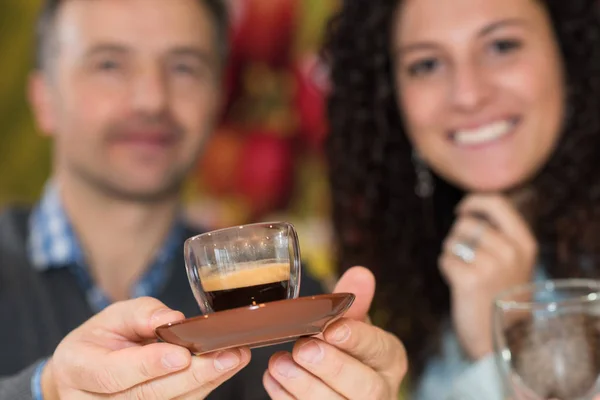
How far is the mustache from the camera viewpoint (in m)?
2.08

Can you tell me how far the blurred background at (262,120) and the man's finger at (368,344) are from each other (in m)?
1.55

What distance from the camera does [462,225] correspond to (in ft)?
6.25

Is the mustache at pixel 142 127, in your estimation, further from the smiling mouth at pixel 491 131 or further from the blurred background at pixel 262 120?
the smiling mouth at pixel 491 131

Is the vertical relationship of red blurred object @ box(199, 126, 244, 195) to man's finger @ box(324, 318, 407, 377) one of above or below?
above

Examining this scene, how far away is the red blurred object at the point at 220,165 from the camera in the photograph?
8.95 feet

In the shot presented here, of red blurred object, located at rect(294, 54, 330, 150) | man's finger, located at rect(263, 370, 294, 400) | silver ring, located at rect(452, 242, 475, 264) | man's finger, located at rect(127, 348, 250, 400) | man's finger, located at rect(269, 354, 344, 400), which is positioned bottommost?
silver ring, located at rect(452, 242, 475, 264)

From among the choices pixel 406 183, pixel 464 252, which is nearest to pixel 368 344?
pixel 464 252

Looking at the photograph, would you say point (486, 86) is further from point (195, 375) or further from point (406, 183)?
point (195, 375)

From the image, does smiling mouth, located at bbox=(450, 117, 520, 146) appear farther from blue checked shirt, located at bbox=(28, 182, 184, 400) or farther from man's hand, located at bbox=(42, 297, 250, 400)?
man's hand, located at bbox=(42, 297, 250, 400)

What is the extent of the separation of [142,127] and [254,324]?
130cm

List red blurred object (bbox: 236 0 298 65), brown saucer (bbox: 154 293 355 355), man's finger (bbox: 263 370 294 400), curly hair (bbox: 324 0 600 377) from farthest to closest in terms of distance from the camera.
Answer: red blurred object (bbox: 236 0 298 65), curly hair (bbox: 324 0 600 377), man's finger (bbox: 263 370 294 400), brown saucer (bbox: 154 293 355 355)

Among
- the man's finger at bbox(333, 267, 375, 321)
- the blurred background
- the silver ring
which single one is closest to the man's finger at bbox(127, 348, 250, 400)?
the man's finger at bbox(333, 267, 375, 321)

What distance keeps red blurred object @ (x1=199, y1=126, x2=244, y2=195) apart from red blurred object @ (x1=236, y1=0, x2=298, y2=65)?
0.31 metres

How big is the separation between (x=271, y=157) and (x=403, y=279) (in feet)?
2.47
